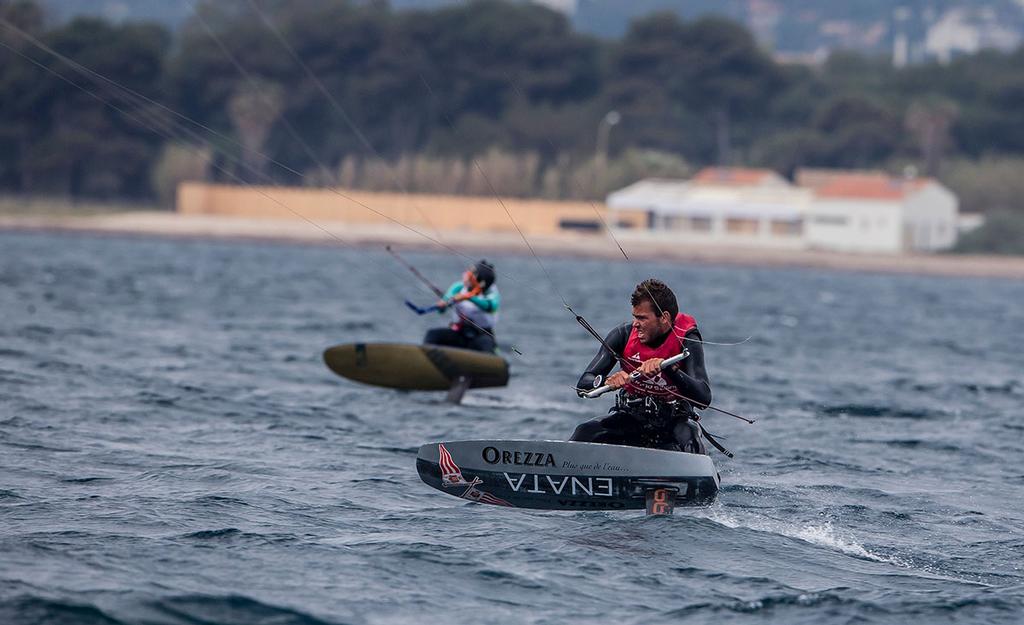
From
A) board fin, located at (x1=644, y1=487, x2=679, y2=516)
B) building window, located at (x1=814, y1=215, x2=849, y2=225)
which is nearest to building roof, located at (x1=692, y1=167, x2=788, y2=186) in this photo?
building window, located at (x1=814, y1=215, x2=849, y2=225)

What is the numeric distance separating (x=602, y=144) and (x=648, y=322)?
306ft

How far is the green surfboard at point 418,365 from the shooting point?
1775 centimetres

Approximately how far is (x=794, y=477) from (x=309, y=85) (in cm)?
9451

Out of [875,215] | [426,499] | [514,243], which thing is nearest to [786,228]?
[875,215]

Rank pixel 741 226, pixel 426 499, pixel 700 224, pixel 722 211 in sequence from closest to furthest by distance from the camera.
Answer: pixel 426 499 → pixel 722 211 → pixel 741 226 → pixel 700 224

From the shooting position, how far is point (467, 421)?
53.8 ft

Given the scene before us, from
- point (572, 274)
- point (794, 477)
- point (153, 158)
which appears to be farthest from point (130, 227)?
point (794, 477)

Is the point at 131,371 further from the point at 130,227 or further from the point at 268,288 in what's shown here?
the point at 130,227

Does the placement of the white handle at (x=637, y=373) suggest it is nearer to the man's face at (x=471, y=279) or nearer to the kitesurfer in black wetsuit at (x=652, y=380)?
the kitesurfer in black wetsuit at (x=652, y=380)

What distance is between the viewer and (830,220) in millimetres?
87750

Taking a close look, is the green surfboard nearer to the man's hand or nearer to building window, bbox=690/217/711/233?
the man's hand

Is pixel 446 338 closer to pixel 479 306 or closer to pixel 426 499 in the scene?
pixel 479 306

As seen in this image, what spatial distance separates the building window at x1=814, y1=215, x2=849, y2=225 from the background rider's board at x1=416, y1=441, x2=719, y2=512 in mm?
78286

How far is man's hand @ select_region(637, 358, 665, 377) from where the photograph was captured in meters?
10.7
